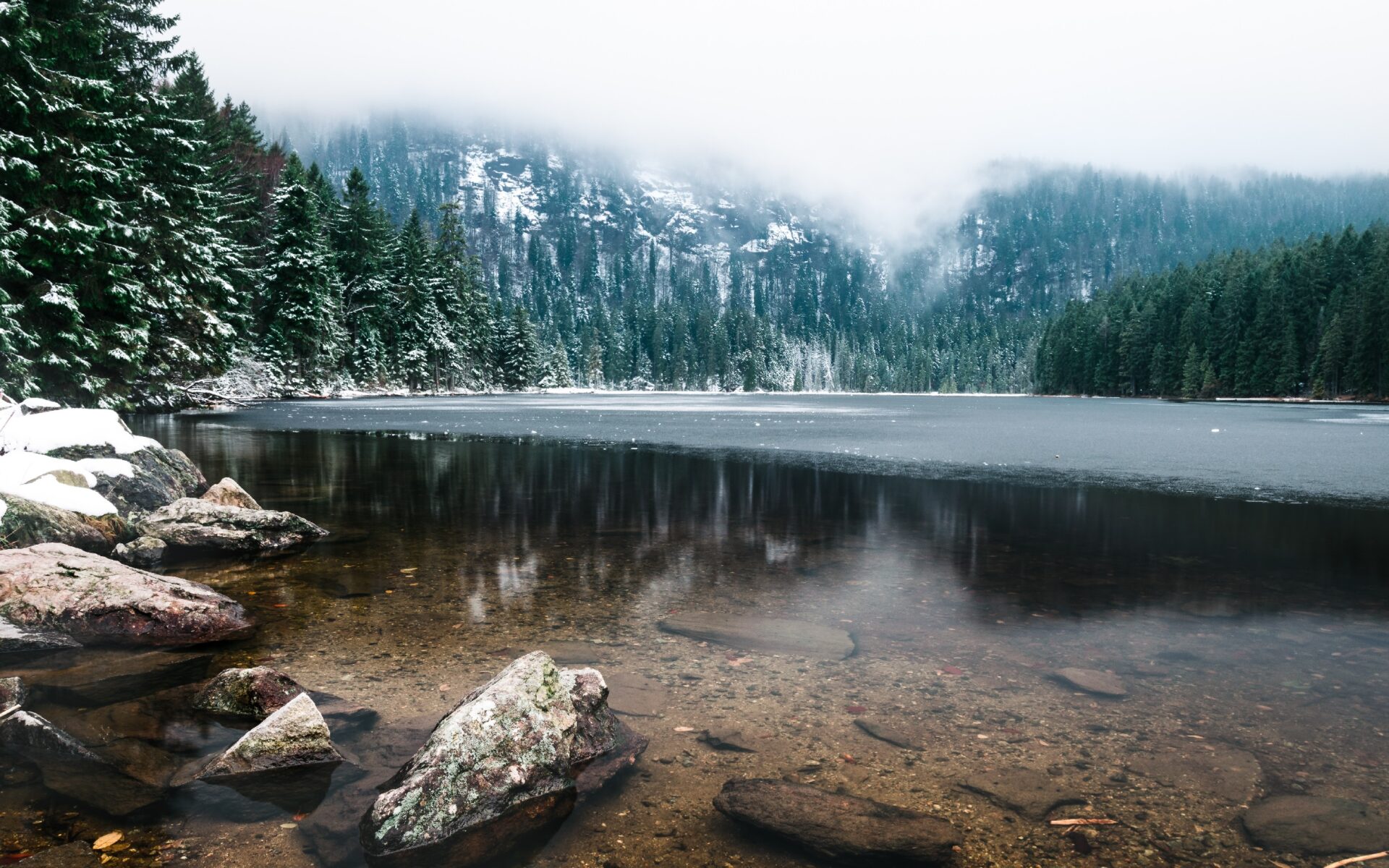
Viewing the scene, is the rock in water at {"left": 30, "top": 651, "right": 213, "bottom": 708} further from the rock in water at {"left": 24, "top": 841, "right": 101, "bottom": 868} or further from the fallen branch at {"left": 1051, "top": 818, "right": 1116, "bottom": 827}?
the fallen branch at {"left": 1051, "top": 818, "right": 1116, "bottom": 827}

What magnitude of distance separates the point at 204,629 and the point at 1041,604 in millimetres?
9447

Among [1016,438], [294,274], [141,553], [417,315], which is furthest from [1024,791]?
[417,315]

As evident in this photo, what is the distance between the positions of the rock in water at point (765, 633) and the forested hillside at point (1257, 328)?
10591cm

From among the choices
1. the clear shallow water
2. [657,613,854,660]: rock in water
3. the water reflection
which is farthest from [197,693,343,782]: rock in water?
[657,613,854,660]: rock in water

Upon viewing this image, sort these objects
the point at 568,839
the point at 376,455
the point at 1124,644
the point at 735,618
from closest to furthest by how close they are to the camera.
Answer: the point at 568,839, the point at 1124,644, the point at 735,618, the point at 376,455

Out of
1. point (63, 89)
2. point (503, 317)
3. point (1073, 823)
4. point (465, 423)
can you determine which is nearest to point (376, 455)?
point (63, 89)

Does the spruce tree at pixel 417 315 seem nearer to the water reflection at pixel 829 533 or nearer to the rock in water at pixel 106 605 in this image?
the water reflection at pixel 829 533

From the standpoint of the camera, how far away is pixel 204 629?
7789mm

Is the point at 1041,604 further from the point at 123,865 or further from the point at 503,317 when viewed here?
the point at 503,317

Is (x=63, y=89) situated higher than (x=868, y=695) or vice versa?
(x=63, y=89)

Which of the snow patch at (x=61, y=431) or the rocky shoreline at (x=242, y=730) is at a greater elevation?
the snow patch at (x=61, y=431)

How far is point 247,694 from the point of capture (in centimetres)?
584

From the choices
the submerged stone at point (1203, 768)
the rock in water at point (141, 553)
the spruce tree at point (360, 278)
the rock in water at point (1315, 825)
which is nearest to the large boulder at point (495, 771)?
the submerged stone at point (1203, 768)

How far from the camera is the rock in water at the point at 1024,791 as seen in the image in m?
4.65
